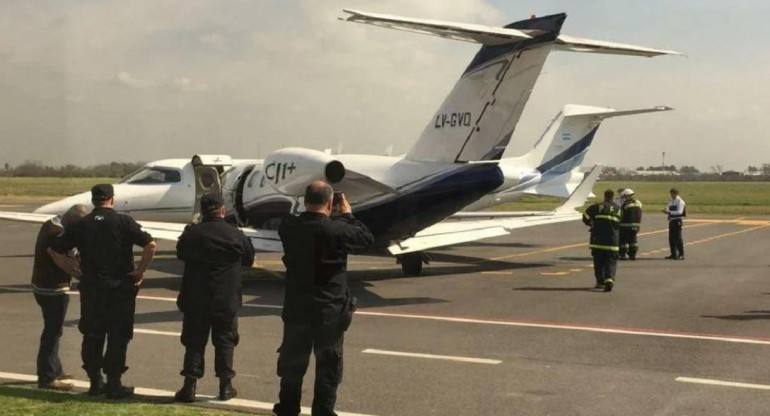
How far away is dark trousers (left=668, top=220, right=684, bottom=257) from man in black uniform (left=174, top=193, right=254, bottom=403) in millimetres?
19006

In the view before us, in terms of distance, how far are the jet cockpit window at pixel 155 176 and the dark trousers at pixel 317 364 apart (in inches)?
679

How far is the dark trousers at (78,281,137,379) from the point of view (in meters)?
8.12

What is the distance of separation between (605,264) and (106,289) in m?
11.2

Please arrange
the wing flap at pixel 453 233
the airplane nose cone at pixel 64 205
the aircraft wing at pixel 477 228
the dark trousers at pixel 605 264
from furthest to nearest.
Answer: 1. the airplane nose cone at pixel 64 205
2. the aircraft wing at pixel 477 228
3. the wing flap at pixel 453 233
4. the dark trousers at pixel 605 264

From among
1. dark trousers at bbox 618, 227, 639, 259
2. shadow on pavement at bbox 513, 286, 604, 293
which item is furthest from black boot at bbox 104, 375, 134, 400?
dark trousers at bbox 618, 227, 639, 259

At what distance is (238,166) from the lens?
21.4m

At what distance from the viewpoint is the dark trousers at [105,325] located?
8.12 metres

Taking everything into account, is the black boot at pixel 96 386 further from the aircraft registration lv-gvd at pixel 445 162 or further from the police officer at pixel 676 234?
the police officer at pixel 676 234

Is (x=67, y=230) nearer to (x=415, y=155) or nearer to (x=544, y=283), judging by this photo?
(x=415, y=155)

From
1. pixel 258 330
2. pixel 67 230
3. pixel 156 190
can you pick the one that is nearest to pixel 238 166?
pixel 156 190

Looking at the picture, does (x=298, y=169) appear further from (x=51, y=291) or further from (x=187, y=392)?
(x=187, y=392)

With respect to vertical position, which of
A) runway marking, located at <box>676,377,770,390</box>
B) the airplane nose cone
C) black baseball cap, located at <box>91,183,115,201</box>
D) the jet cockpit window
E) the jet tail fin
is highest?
the jet tail fin

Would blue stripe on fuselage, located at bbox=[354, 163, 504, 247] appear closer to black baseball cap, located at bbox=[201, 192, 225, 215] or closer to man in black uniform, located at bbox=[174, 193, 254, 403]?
black baseball cap, located at bbox=[201, 192, 225, 215]

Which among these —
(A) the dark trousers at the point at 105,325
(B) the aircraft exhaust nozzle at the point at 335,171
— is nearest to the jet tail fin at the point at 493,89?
(B) the aircraft exhaust nozzle at the point at 335,171
